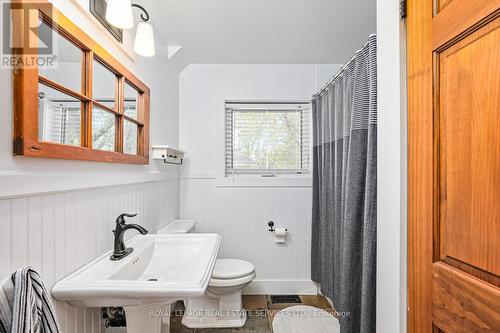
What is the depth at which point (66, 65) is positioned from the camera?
1.01 m

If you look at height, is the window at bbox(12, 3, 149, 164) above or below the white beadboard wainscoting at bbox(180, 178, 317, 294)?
above

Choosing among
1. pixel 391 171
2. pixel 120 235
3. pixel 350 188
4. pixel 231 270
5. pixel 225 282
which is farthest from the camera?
pixel 231 270

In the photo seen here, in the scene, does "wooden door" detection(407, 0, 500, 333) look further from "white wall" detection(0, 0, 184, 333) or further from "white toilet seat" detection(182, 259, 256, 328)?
"white toilet seat" detection(182, 259, 256, 328)

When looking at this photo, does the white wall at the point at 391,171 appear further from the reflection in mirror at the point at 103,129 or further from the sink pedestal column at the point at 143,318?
the reflection in mirror at the point at 103,129

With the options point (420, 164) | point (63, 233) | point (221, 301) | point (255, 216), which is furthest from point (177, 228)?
point (420, 164)

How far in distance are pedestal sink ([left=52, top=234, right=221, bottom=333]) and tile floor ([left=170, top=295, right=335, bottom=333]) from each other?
0.77 meters

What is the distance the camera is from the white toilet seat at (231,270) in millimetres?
1936

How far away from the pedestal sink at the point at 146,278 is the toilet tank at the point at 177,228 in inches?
17.7

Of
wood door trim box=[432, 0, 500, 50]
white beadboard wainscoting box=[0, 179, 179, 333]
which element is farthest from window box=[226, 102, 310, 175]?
wood door trim box=[432, 0, 500, 50]

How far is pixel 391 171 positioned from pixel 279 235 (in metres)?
1.74

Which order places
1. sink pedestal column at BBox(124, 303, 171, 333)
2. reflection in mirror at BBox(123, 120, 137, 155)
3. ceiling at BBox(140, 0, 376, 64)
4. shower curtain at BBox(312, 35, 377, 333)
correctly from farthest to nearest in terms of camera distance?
ceiling at BBox(140, 0, 376, 64), reflection in mirror at BBox(123, 120, 137, 155), shower curtain at BBox(312, 35, 377, 333), sink pedestal column at BBox(124, 303, 171, 333)

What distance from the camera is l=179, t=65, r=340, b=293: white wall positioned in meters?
2.57

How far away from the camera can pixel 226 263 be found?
7.11ft

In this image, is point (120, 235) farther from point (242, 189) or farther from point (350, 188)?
point (242, 189)
